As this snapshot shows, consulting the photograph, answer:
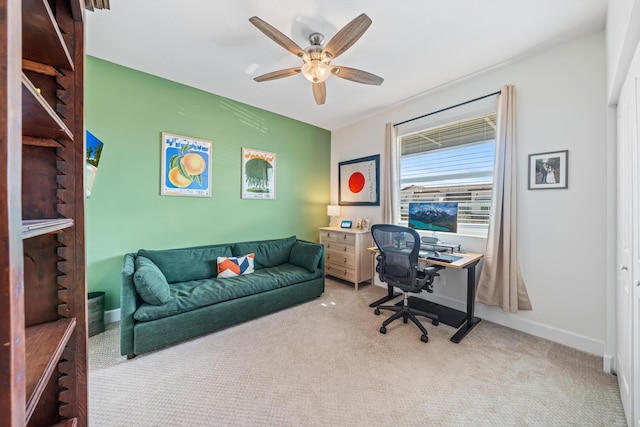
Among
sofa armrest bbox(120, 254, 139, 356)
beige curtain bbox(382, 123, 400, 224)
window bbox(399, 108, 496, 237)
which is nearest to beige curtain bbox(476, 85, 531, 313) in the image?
window bbox(399, 108, 496, 237)

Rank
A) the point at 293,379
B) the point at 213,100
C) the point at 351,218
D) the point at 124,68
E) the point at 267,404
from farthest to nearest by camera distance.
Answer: the point at 351,218
the point at 213,100
the point at 124,68
the point at 293,379
the point at 267,404

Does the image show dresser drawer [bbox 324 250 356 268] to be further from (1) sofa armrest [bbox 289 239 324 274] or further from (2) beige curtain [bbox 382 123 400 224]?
(2) beige curtain [bbox 382 123 400 224]

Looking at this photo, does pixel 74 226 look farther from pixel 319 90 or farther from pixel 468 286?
pixel 468 286

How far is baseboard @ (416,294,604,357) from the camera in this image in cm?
211

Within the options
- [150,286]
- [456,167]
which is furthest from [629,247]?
[150,286]

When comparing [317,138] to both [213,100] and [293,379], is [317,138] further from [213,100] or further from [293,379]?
[293,379]

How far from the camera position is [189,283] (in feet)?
8.77

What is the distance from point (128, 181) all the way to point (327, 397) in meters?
2.86

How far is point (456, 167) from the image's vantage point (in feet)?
9.95

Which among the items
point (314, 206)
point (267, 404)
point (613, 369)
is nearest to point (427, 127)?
point (314, 206)

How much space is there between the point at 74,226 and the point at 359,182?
12.0 feet

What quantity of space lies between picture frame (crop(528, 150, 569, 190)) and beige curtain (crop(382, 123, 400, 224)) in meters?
1.53

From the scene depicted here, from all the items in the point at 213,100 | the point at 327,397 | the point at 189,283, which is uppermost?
the point at 213,100

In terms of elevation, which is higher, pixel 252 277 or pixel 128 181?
pixel 128 181
